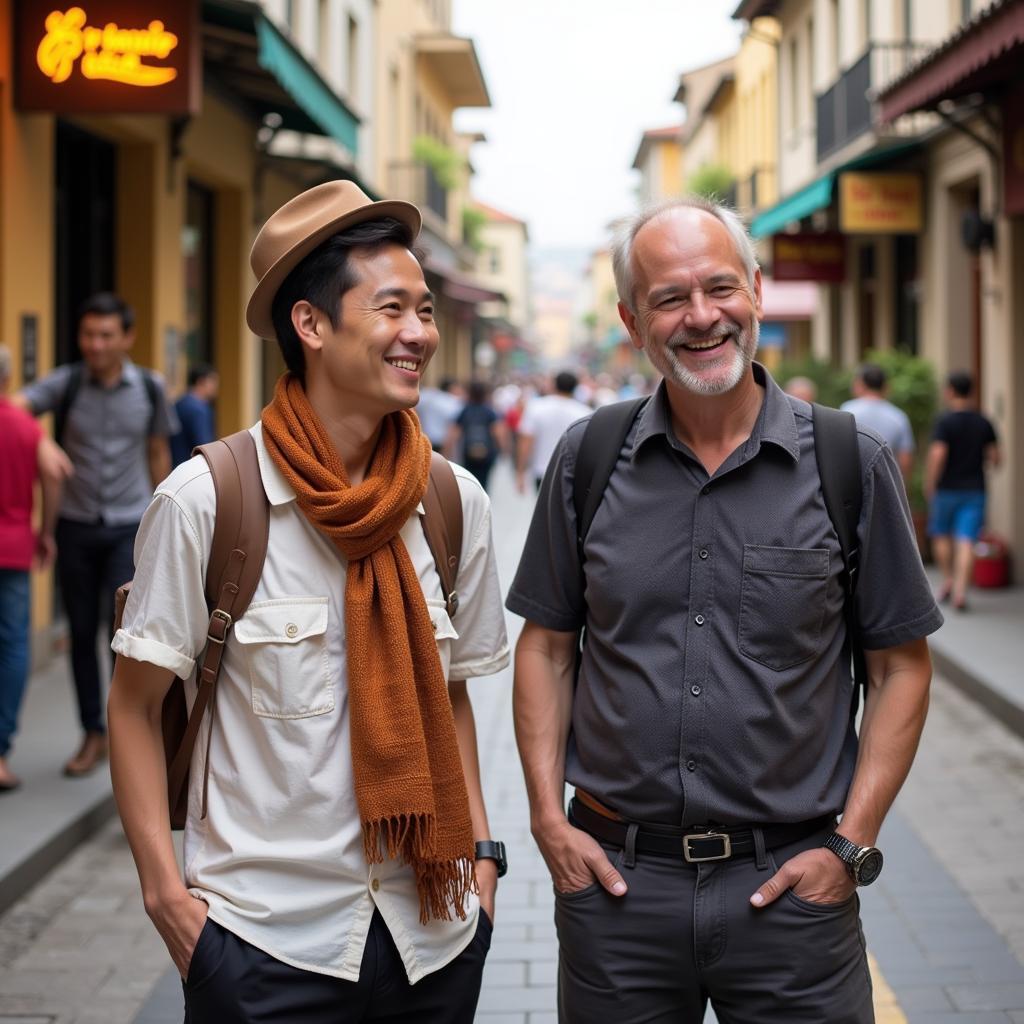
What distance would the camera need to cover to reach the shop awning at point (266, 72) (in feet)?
35.3

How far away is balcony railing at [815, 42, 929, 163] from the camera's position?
1959cm

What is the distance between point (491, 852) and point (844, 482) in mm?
927

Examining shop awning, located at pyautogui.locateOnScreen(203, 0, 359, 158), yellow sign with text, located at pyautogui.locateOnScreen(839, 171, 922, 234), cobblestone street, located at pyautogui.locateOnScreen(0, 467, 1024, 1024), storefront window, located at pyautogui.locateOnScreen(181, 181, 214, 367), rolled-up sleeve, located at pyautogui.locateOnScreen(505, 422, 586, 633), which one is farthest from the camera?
yellow sign with text, located at pyautogui.locateOnScreen(839, 171, 922, 234)

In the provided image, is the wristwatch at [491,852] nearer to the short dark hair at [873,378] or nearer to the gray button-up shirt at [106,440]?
the gray button-up shirt at [106,440]

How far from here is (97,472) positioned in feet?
24.5

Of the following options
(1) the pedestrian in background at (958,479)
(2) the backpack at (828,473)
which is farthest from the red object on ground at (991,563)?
(2) the backpack at (828,473)

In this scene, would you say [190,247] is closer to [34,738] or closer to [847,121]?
[34,738]

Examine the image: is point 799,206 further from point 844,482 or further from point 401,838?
point 401,838

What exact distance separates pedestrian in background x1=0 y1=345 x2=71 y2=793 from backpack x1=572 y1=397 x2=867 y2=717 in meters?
4.49

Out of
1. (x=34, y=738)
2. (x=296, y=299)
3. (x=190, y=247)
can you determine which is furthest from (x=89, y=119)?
(x=296, y=299)

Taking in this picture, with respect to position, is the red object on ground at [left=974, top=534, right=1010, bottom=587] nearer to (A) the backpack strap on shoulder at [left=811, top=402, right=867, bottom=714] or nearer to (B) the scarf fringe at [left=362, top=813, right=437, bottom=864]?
(A) the backpack strap on shoulder at [left=811, top=402, right=867, bottom=714]

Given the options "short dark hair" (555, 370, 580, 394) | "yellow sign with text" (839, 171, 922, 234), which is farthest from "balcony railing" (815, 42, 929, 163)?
"short dark hair" (555, 370, 580, 394)

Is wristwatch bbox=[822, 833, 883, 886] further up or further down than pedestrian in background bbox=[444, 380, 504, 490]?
further down

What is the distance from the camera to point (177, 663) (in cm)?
266
